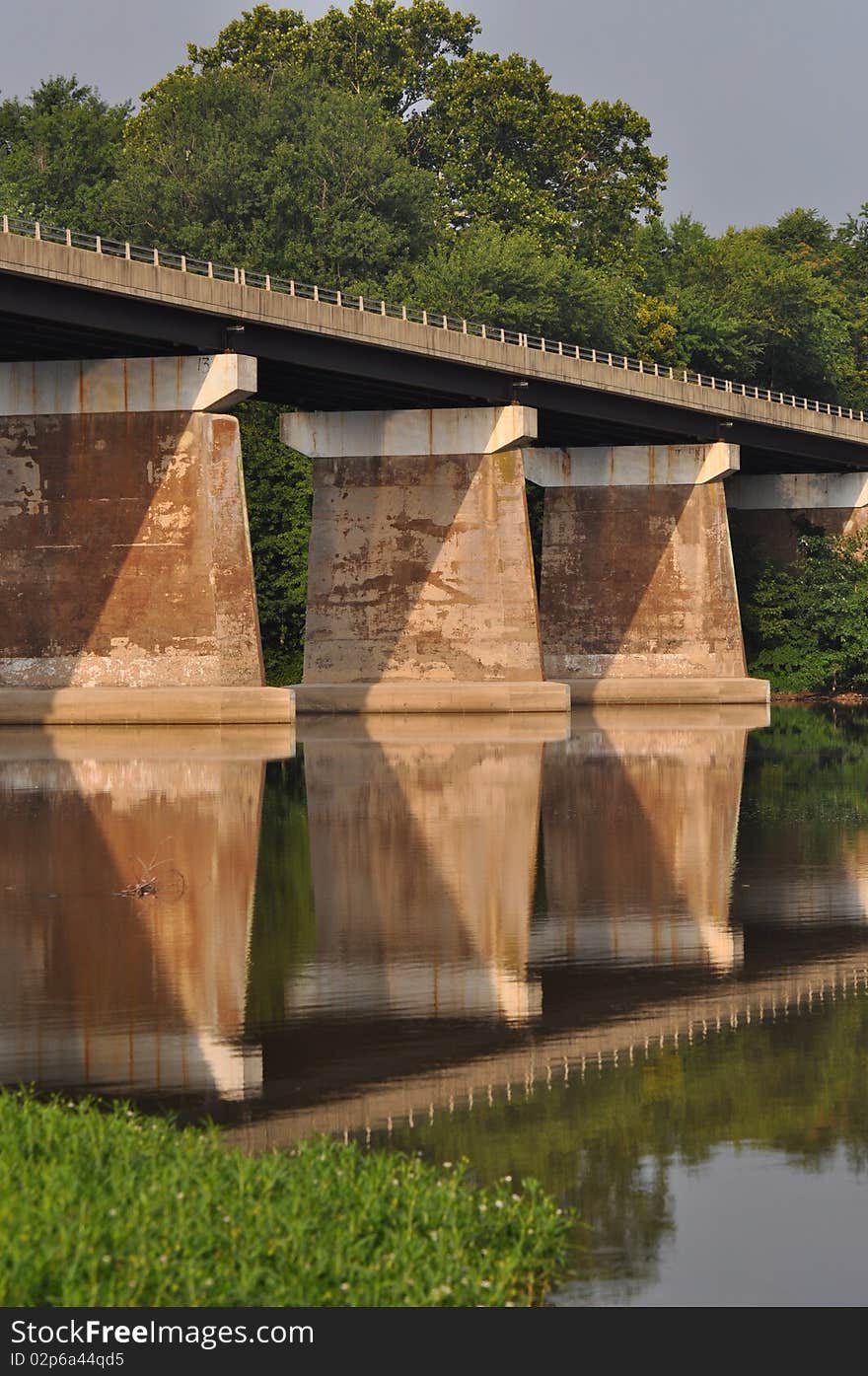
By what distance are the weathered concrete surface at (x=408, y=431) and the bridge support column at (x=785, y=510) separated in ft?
108

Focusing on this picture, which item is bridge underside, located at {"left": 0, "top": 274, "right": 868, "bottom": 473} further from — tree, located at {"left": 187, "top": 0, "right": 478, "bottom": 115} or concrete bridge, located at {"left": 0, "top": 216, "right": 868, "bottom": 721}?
tree, located at {"left": 187, "top": 0, "right": 478, "bottom": 115}

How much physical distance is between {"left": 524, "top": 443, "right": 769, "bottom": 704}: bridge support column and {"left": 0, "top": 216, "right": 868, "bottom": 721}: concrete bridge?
94mm

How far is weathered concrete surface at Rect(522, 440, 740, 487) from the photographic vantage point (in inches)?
3460

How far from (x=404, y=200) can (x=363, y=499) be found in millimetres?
48973

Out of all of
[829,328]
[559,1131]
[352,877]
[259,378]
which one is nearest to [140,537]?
[259,378]

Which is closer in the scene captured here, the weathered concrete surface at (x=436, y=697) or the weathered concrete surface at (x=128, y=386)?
the weathered concrete surface at (x=128, y=386)

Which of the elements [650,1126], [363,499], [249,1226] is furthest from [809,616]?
[249,1226]

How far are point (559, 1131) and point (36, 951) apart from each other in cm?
865

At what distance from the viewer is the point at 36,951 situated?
21375mm

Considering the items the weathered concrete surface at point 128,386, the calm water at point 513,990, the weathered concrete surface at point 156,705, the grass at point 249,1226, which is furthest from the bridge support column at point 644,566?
the grass at point 249,1226

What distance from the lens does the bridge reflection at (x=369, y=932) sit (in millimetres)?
16453

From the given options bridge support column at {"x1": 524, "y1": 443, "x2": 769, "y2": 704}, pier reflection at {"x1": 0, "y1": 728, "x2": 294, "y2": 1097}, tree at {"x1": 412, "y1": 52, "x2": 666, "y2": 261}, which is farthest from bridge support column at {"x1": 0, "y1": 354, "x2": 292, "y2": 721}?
Answer: tree at {"x1": 412, "y1": 52, "x2": 666, "y2": 261}

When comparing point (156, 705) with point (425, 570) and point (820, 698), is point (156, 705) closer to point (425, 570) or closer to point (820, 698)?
point (425, 570)

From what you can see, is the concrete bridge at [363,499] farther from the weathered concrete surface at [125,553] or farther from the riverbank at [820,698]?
the riverbank at [820,698]
